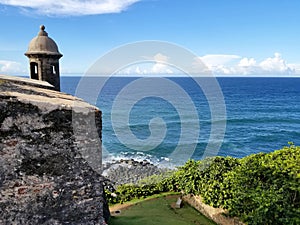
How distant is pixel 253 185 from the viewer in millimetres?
11406

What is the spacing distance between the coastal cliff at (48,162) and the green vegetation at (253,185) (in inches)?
250

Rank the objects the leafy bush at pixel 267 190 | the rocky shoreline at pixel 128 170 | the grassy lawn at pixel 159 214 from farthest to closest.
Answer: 1. the rocky shoreline at pixel 128 170
2. the grassy lawn at pixel 159 214
3. the leafy bush at pixel 267 190

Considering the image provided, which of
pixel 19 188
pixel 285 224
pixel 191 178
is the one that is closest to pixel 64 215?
pixel 19 188

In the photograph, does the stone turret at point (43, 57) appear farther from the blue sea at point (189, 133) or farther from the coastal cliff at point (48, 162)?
the coastal cliff at point (48, 162)

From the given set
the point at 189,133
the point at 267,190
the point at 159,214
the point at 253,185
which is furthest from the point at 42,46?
the point at 189,133

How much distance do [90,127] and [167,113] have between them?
51265 millimetres

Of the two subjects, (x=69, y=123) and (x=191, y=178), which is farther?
(x=191, y=178)

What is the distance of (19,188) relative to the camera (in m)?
6.34

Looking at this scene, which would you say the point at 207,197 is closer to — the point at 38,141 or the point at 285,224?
the point at 285,224

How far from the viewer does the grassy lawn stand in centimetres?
1199

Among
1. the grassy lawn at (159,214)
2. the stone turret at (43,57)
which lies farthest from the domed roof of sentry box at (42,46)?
the grassy lawn at (159,214)

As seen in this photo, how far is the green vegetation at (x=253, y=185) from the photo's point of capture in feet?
33.3

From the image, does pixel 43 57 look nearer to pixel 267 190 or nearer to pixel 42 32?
pixel 42 32

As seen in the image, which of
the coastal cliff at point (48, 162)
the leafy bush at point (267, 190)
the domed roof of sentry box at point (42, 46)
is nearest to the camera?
the coastal cliff at point (48, 162)
